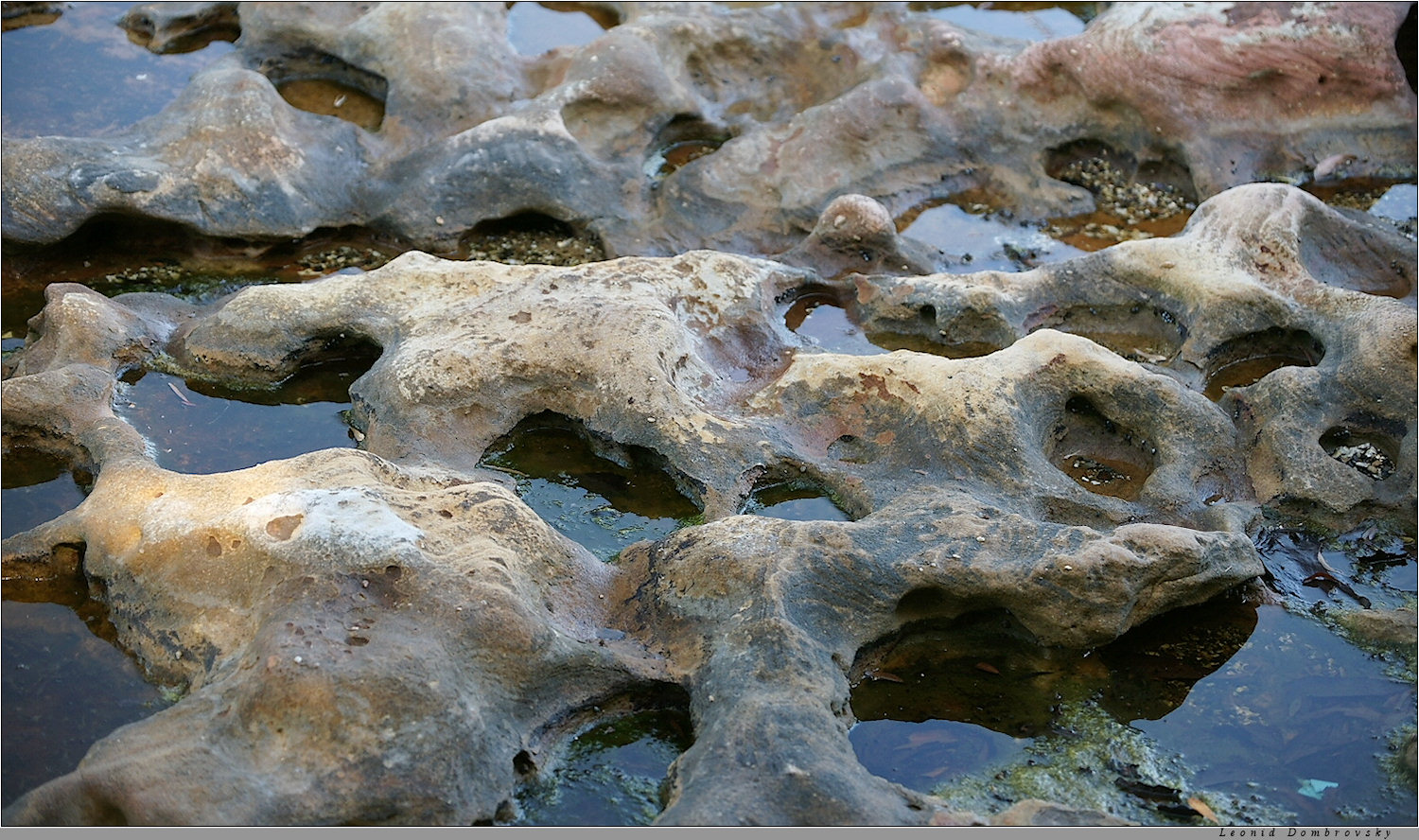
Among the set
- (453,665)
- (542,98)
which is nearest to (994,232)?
(542,98)

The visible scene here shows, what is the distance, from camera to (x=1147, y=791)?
4.43m

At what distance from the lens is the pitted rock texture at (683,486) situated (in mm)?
4047

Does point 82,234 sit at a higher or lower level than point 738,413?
lower

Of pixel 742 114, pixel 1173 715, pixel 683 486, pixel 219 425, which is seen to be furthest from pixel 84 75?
pixel 1173 715

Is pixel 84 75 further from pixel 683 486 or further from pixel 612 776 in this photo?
pixel 612 776

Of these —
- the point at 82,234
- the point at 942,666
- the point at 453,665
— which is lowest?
the point at 82,234

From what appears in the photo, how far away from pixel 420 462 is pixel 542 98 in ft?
10.7

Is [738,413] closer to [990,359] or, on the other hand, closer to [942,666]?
[990,359]

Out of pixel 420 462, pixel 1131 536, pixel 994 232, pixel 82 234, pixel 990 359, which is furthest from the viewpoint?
pixel 994 232

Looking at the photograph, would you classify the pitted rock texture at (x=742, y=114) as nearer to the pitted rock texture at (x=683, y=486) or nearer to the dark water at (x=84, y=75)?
the dark water at (x=84, y=75)

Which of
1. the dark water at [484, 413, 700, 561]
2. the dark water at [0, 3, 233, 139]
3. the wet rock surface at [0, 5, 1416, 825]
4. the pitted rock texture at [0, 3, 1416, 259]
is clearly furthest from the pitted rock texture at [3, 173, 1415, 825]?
the dark water at [0, 3, 233, 139]

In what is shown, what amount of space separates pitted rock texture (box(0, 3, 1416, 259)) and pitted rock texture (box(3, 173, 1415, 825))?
1086mm

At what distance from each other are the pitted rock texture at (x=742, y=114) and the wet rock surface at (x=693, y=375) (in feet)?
0.09

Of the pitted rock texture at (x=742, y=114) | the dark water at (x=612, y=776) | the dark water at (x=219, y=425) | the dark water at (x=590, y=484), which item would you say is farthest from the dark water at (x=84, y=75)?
the dark water at (x=612, y=776)
